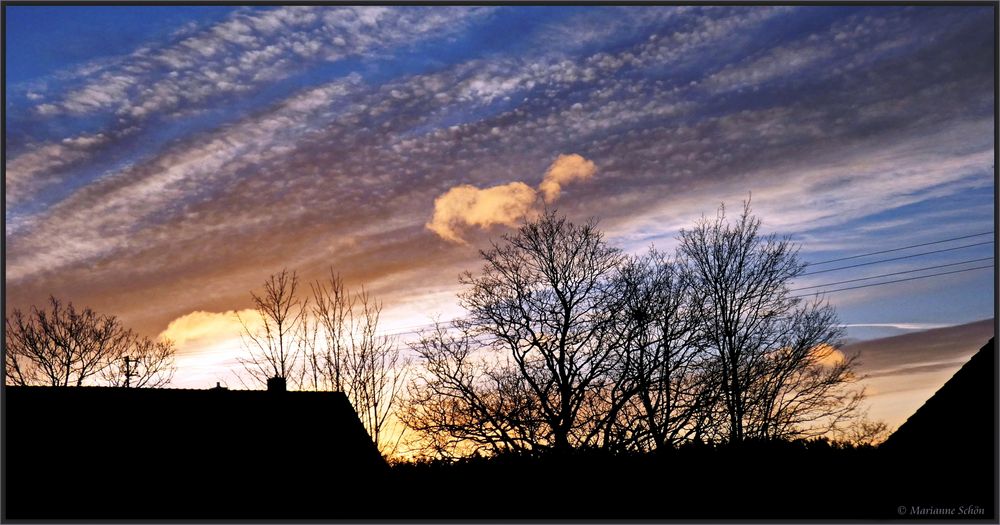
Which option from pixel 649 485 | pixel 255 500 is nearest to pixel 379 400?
pixel 255 500

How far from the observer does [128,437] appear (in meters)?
20.3

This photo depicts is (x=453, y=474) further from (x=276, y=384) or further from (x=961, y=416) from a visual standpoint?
(x=276, y=384)

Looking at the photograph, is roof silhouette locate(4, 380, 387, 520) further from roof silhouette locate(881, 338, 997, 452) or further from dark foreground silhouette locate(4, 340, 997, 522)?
roof silhouette locate(881, 338, 997, 452)

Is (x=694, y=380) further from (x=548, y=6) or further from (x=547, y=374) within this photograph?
(x=548, y=6)

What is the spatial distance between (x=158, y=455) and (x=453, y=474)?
9.87 metres

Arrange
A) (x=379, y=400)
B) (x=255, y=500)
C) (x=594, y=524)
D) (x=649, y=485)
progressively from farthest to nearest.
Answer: (x=379, y=400)
(x=255, y=500)
(x=649, y=485)
(x=594, y=524)

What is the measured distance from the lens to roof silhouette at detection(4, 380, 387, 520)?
59.9 ft

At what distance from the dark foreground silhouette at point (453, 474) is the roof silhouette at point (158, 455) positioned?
0.14ft

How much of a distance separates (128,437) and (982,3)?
21.7m

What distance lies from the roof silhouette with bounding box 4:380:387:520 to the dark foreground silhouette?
1.7 inches

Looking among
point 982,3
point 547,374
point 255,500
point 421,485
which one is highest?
point 982,3

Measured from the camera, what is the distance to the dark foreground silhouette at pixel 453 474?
43.2 feet

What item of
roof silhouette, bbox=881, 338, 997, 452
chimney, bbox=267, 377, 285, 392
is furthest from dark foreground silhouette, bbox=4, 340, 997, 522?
chimney, bbox=267, 377, 285, 392

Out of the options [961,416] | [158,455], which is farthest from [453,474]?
[961,416]
